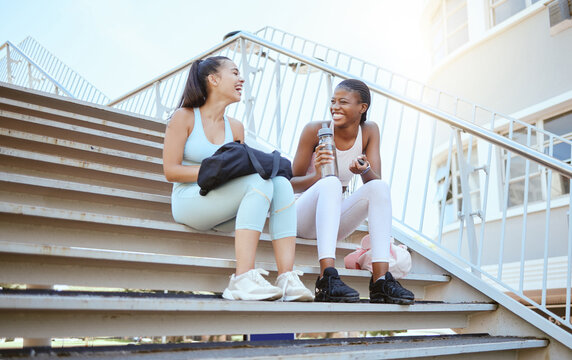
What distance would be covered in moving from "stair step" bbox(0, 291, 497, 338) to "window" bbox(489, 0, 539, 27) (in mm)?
7491

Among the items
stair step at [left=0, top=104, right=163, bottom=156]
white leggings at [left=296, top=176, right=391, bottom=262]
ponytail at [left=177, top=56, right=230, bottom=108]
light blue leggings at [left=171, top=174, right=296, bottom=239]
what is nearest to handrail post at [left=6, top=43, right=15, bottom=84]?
stair step at [left=0, top=104, right=163, bottom=156]

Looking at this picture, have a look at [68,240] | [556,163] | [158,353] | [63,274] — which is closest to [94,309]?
[158,353]

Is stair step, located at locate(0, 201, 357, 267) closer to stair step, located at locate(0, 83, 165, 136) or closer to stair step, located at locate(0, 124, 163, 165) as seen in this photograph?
stair step, located at locate(0, 124, 163, 165)

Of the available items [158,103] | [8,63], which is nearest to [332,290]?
[158,103]

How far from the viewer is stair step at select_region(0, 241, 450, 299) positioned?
1.80 metres

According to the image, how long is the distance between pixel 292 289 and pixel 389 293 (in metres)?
0.49

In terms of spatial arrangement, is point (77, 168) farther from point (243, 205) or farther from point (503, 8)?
point (503, 8)

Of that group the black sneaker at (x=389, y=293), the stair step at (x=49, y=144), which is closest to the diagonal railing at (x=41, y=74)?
the stair step at (x=49, y=144)

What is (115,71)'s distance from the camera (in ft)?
55.2

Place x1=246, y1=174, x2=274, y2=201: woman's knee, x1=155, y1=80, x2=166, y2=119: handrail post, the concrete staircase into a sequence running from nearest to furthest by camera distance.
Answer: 1. the concrete staircase
2. x1=246, y1=174, x2=274, y2=201: woman's knee
3. x1=155, y1=80, x2=166, y2=119: handrail post

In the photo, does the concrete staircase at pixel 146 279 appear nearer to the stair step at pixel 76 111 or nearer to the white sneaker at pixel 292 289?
the white sneaker at pixel 292 289

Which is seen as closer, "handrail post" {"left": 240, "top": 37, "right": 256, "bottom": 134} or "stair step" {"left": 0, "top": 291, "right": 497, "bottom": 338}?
"stair step" {"left": 0, "top": 291, "right": 497, "bottom": 338}

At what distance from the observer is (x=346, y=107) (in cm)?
281

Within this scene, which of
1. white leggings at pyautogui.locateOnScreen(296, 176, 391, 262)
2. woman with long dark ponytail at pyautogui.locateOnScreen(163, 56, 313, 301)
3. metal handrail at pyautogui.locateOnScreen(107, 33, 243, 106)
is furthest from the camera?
metal handrail at pyautogui.locateOnScreen(107, 33, 243, 106)
